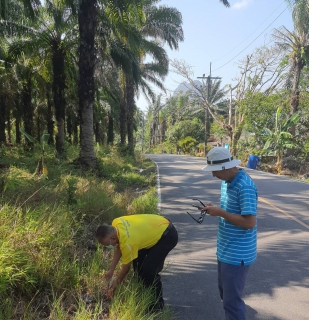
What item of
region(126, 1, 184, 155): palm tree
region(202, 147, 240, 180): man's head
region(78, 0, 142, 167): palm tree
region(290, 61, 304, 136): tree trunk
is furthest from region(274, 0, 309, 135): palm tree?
region(202, 147, 240, 180): man's head

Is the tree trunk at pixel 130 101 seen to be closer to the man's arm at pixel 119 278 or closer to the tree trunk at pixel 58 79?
the tree trunk at pixel 58 79

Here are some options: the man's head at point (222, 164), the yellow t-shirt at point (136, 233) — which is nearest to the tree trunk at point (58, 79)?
the yellow t-shirt at point (136, 233)

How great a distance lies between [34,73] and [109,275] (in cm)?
1851

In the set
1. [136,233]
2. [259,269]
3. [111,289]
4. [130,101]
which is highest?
[130,101]

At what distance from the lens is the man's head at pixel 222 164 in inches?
108

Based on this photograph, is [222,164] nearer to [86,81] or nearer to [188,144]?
[86,81]

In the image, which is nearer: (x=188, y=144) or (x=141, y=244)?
(x=141, y=244)

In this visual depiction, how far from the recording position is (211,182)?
42.7 feet

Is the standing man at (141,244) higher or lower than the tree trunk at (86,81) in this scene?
lower

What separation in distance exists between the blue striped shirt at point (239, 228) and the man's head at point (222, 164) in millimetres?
77

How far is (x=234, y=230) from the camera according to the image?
276 centimetres

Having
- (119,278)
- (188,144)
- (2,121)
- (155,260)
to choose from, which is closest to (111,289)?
(119,278)

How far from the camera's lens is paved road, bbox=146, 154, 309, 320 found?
3691mm

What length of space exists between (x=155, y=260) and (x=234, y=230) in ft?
3.63
